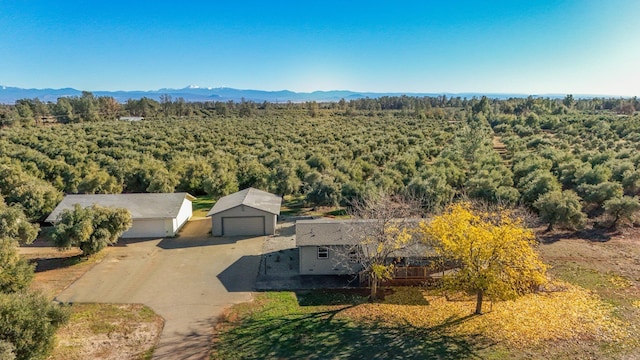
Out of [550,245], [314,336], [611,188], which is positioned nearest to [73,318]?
[314,336]

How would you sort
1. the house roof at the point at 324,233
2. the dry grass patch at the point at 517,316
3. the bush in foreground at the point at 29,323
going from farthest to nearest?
the house roof at the point at 324,233 → the dry grass patch at the point at 517,316 → the bush in foreground at the point at 29,323

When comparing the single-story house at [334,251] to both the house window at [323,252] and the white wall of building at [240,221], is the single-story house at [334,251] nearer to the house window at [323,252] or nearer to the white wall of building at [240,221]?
→ the house window at [323,252]

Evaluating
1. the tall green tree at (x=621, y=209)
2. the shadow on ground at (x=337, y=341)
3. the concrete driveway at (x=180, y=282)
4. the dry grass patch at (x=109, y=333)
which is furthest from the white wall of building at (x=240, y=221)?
the tall green tree at (x=621, y=209)

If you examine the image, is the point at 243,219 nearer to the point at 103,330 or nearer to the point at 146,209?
the point at 146,209

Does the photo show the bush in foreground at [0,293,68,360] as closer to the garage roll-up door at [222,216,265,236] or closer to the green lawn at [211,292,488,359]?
the green lawn at [211,292,488,359]

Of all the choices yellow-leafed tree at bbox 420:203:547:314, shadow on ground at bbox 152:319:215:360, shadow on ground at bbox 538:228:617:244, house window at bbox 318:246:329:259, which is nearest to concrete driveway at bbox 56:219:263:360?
shadow on ground at bbox 152:319:215:360

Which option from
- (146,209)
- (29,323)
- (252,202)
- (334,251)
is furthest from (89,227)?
(334,251)

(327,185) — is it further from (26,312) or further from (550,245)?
(26,312)
